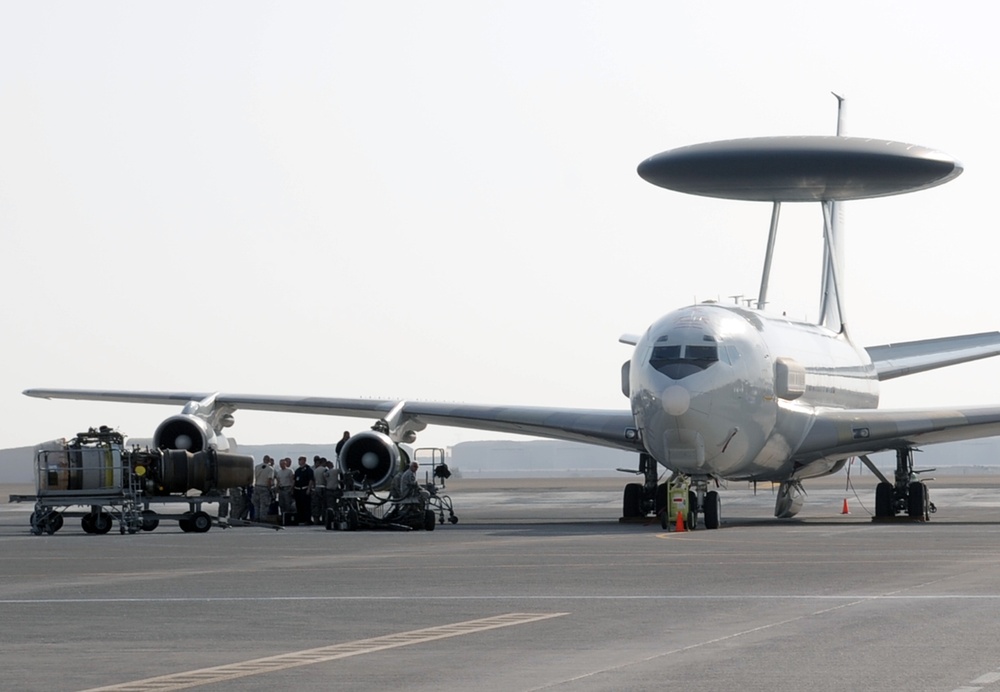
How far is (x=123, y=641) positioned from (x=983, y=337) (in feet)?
115

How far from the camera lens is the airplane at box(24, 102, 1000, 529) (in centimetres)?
3350

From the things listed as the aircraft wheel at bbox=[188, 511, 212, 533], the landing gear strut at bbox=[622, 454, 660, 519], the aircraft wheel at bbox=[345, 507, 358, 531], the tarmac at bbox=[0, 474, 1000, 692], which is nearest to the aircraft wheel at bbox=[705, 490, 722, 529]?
the landing gear strut at bbox=[622, 454, 660, 519]

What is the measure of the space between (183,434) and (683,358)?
12.1 meters

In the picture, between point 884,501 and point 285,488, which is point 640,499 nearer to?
point 884,501

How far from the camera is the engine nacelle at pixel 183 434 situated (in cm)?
3894

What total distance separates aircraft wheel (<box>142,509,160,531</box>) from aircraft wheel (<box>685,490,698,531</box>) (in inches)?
396

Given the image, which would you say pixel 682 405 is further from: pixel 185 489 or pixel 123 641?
pixel 123 641

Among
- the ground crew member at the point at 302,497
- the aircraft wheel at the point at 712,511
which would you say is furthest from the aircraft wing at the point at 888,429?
the ground crew member at the point at 302,497

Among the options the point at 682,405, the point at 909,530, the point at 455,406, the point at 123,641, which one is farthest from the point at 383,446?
the point at 123,641

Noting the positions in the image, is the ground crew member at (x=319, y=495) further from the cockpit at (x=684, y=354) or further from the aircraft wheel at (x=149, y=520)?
the cockpit at (x=684, y=354)

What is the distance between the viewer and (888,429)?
1427 inches

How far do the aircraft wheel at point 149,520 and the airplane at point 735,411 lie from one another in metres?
4.99

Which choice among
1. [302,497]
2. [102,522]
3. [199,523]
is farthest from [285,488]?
[102,522]

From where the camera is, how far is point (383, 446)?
3744 cm
